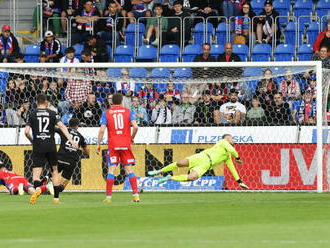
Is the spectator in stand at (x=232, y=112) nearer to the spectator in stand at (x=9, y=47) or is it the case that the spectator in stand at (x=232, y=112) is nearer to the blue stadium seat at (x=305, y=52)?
the blue stadium seat at (x=305, y=52)

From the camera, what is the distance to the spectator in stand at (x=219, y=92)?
19.8m

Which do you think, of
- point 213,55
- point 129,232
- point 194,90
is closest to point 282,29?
point 213,55

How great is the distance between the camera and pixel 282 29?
25.2m

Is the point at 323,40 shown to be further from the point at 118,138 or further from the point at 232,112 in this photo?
the point at 118,138

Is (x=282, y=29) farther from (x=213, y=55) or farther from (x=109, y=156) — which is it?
(x=109, y=156)

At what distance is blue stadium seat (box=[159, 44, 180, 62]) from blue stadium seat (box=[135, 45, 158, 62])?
27cm

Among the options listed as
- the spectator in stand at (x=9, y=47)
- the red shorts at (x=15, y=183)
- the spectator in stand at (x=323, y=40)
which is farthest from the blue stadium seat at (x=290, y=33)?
the red shorts at (x=15, y=183)

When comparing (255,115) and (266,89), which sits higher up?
(266,89)

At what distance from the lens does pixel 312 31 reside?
24.4m

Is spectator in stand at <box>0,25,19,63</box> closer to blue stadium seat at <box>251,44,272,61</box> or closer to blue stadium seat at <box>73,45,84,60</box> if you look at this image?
blue stadium seat at <box>73,45,84,60</box>

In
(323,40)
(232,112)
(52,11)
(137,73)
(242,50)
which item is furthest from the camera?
(52,11)

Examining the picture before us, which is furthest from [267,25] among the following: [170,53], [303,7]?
[170,53]

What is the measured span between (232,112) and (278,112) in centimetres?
102

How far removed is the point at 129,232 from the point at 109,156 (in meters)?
5.71
